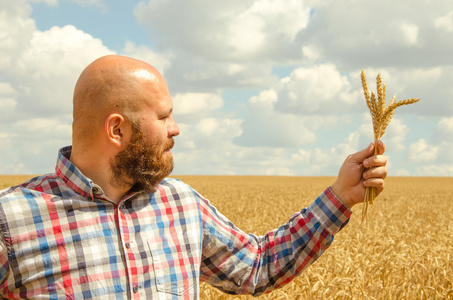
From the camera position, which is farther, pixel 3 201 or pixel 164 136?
pixel 164 136

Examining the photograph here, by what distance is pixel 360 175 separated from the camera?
2469mm

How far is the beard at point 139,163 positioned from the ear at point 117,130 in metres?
0.03

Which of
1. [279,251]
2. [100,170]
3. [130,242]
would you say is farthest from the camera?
[279,251]

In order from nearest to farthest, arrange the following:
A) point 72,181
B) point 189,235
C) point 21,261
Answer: point 21,261 < point 72,181 < point 189,235

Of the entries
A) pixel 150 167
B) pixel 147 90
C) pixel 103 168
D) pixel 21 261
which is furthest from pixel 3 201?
pixel 147 90

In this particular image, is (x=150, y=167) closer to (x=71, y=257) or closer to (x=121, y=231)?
(x=121, y=231)

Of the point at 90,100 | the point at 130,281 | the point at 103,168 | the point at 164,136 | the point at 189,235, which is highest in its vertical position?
the point at 90,100

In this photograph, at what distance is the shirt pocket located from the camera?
7.75ft

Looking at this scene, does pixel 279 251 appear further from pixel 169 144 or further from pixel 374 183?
pixel 169 144

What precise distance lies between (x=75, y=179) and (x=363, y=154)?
1.42 m

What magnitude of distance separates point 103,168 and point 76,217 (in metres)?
0.28

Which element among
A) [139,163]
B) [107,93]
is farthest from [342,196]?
[107,93]

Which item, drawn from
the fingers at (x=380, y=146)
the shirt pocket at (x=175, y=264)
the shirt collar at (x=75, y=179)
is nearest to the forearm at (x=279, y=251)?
the shirt pocket at (x=175, y=264)

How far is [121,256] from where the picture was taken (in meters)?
2.30
